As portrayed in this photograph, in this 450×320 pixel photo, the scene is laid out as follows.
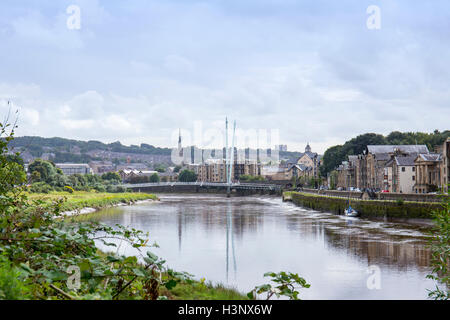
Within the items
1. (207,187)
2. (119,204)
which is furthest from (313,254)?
(207,187)

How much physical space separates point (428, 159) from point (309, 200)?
17346 millimetres

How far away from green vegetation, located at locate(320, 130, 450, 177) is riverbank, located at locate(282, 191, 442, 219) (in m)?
40.9

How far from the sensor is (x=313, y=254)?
25.4 metres

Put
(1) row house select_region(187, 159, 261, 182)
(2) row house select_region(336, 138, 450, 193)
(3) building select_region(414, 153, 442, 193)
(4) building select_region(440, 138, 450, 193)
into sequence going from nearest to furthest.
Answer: (4) building select_region(440, 138, 450, 193) < (2) row house select_region(336, 138, 450, 193) < (3) building select_region(414, 153, 442, 193) < (1) row house select_region(187, 159, 261, 182)

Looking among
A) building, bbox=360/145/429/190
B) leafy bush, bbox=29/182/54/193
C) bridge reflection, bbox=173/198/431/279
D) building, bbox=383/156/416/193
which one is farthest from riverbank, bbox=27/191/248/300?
building, bbox=383/156/416/193

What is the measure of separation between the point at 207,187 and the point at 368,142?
5090cm

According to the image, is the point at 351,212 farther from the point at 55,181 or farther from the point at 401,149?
the point at 55,181

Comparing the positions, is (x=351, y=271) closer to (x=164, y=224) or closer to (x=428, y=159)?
(x=164, y=224)

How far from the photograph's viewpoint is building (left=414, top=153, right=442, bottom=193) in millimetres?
61719

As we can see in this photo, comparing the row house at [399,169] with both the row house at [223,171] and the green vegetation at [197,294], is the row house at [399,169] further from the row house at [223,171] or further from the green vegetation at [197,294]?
the row house at [223,171]

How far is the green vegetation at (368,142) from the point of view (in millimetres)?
96062

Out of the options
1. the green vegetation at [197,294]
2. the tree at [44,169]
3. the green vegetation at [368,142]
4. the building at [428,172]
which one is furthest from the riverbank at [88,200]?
the green vegetation at [368,142]

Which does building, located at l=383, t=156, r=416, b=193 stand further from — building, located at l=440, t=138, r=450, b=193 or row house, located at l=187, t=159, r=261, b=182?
row house, located at l=187, t=159, r=261, b=182

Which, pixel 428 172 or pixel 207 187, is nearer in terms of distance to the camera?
pixel 428 172
